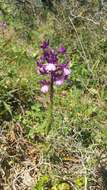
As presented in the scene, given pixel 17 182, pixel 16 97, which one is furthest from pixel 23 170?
pixel 16 97

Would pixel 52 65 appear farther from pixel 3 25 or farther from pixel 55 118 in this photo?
pixel 3 25

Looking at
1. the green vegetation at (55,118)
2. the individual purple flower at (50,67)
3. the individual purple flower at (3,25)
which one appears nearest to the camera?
the individual purple flower at (50,67)

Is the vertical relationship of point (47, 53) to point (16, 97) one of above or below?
above

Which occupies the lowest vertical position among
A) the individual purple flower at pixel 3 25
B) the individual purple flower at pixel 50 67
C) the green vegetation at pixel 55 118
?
the green vegetation at pixel 55 118

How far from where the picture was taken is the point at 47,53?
2729mm

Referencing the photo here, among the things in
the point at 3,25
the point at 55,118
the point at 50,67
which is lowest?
the point at 55,118

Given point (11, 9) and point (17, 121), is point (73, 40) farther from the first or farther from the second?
point (17, 121)

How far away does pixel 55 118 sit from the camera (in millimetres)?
3203

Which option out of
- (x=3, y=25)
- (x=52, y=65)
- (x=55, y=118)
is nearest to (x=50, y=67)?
(x=52, y=65)

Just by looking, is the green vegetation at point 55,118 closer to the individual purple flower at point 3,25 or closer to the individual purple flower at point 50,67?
the individual purple flower at point 3,25

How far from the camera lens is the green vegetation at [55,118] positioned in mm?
2928

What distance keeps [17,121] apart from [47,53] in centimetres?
63

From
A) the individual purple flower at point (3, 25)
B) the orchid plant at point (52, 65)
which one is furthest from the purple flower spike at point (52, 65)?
the individual purple flower at point (3, 25)

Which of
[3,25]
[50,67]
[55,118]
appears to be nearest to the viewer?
[50,67]
